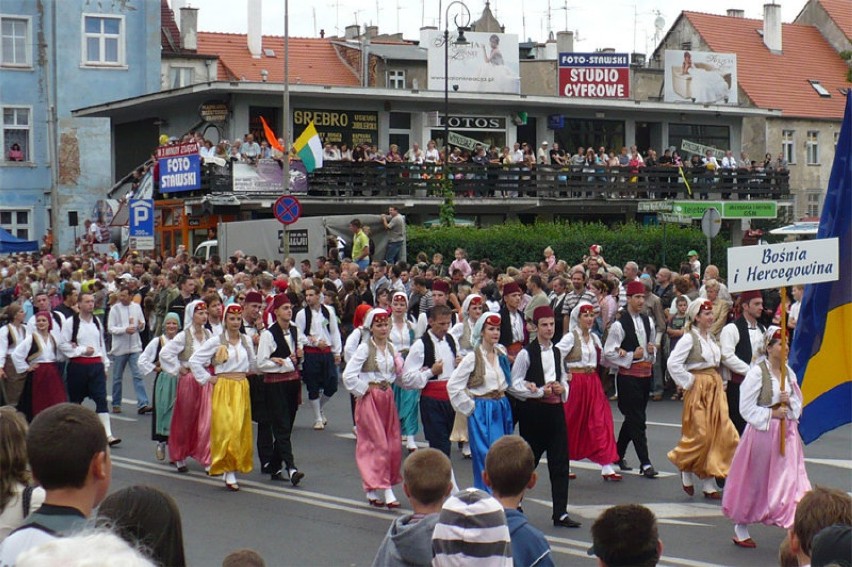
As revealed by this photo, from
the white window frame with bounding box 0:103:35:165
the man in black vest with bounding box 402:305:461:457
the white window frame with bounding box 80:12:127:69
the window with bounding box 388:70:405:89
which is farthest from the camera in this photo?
the window with bounding box 388:70:405:89

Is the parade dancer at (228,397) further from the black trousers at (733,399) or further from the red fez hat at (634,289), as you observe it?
the black trousers at (733,399)

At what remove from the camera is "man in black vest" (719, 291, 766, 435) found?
12953mm

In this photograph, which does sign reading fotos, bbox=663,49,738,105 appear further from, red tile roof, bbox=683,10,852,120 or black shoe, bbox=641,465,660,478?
black shoe, bbox=641,465,660,478

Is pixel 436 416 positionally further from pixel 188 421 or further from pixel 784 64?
pixel 784 64

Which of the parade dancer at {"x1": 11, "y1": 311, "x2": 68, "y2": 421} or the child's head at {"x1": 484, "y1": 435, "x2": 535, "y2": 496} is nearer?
the child's head at {"x1": 484, "y1": 435, "x2": 535, "y2": 496}

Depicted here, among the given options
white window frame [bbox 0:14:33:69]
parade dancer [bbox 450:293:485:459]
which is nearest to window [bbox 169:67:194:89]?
white window frame [bbox 0:14:33:69]

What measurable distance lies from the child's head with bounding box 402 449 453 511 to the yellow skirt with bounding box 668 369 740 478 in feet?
23.0

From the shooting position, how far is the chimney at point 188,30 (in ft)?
200

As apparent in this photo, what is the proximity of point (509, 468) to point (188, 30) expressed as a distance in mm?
57178

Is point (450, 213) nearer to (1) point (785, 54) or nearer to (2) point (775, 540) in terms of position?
(2) point (775, 540)

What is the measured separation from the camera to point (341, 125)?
43.7 metres

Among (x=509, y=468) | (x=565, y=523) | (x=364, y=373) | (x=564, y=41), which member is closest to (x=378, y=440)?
(x=364, y=373)

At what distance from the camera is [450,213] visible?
37656 mm

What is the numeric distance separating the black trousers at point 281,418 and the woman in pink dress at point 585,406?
8.94ft
